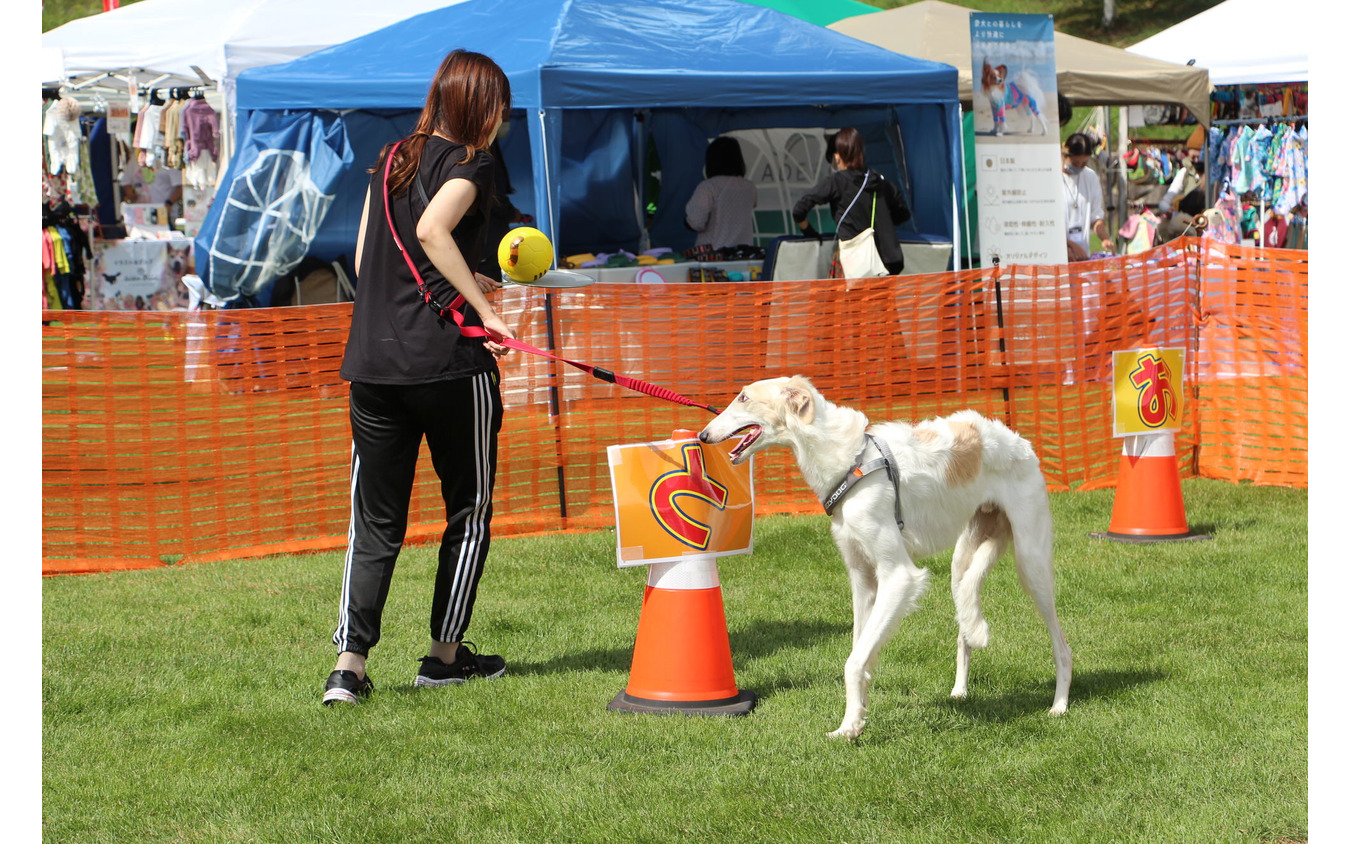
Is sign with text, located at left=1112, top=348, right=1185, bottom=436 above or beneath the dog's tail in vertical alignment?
above

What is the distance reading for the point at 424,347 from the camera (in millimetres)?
4289

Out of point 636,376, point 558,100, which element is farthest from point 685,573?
point 558,100

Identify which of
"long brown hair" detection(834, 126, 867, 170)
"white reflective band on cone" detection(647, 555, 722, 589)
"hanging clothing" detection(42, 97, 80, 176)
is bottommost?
"white reflective band on cone" detection(647, 555, 722, 589)

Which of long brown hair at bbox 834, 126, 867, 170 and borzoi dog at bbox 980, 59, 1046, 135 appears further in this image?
borzoi dog at bbox 980, 59, 1046, 135

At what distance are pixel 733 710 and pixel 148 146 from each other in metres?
13.3

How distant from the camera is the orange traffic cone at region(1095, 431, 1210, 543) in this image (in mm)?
6906

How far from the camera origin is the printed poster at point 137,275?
15023mm

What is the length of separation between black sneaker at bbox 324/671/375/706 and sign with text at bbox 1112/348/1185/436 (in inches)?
166

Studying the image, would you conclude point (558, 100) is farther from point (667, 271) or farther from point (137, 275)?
point (137, 275)

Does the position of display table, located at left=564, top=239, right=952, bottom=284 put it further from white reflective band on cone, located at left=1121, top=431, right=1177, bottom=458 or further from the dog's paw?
the dog's paw

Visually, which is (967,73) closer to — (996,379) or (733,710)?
(996,379)

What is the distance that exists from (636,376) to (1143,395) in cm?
284

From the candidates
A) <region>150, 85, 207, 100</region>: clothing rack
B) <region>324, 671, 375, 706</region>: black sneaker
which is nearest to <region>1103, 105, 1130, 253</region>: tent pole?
<region>150, 85, 207, 100</region>: clothing rack

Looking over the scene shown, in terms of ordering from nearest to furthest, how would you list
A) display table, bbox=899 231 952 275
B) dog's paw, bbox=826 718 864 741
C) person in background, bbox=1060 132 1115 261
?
dog's paw, bbox=826 718 864 741 → display table, bbox=899 231 952 275 → person in background, bbox=1060 132 1115 261
